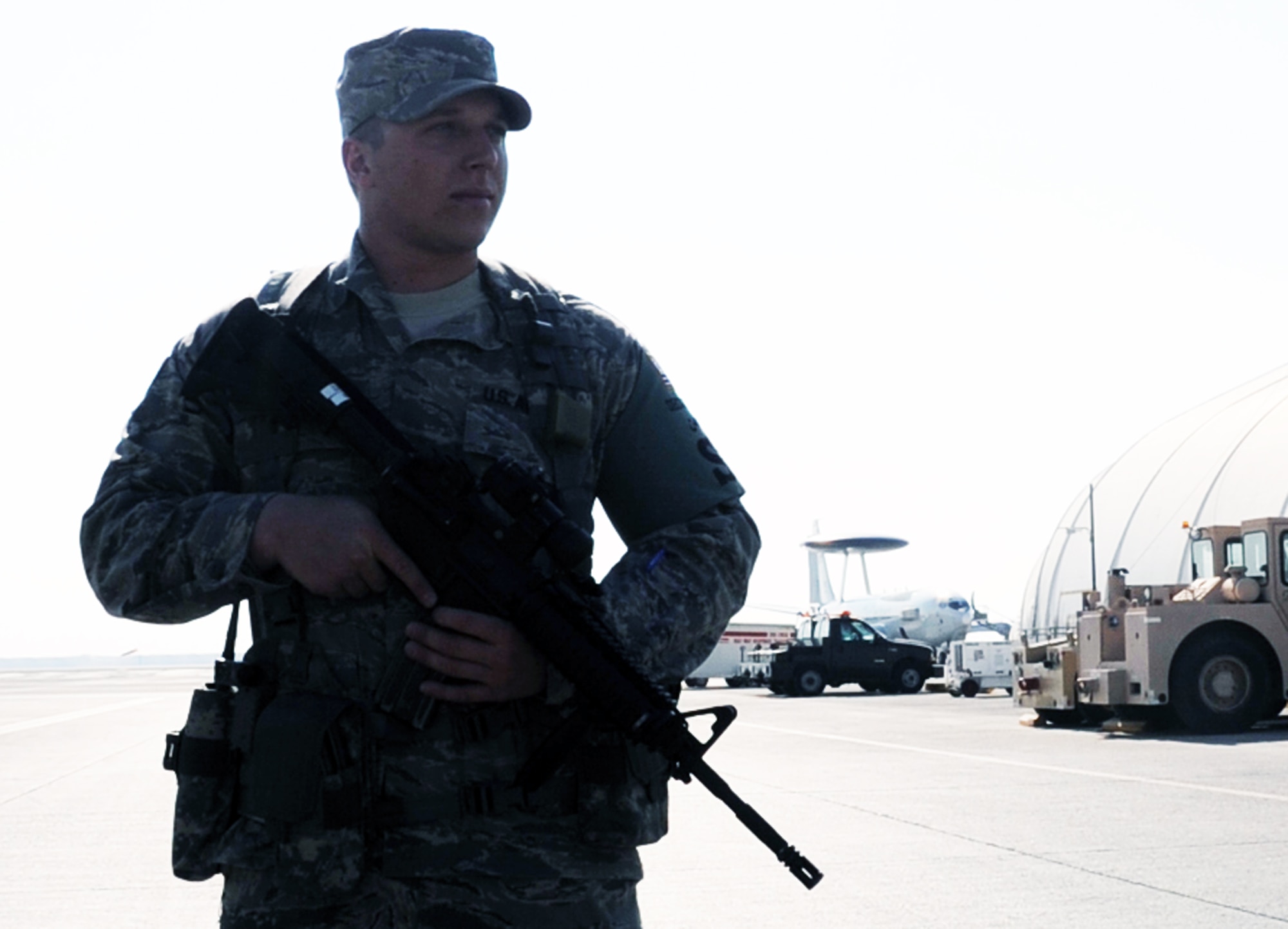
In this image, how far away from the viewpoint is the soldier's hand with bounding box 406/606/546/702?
231 cm

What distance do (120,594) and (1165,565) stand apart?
203ft

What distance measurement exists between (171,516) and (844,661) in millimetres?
37305

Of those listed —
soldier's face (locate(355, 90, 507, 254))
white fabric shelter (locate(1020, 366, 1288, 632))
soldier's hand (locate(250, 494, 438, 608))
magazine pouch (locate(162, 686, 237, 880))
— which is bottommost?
magazine pouch (locate(162, 686, 237, 880))

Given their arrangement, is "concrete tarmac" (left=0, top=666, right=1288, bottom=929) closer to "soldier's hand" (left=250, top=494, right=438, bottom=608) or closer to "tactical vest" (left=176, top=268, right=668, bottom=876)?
"tactical vest" (left=176, top=268, right=668, bottom=876)

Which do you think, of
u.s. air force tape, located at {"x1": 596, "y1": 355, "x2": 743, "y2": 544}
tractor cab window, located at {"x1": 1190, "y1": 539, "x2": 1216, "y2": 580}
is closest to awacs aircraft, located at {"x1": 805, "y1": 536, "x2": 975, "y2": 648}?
tractor cab window, located at {"x1": 1190, "y1": 539, "x2": 1216, "y2": 580}

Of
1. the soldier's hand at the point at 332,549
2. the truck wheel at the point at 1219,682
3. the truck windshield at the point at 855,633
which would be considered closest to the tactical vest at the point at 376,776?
the soldier's hand at the point at 332,549

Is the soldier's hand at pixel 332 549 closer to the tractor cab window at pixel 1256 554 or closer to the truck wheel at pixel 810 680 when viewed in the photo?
the tractor cab window at pixel 1256 554

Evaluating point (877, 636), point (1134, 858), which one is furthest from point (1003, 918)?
point (877, 636)

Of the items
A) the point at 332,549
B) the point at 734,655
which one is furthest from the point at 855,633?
the point at 332,549

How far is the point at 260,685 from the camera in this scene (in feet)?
7.98

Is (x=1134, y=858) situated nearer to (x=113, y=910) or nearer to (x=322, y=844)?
(x=113, y=910)

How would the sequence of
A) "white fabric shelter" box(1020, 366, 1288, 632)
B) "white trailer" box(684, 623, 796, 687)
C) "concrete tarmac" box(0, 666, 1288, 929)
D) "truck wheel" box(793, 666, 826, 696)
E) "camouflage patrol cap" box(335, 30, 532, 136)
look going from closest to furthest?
"camouflage patrol cap" box(335, 30, 532, 136)
"concrete tarmac" box(0, 666, 1288, 929)
"truck wheel" box(793, 666, 826, 696)
"white trailer" box(684, 623, 796, 687)
"white fabric shelter" box(1020, 366, 1288, 632)

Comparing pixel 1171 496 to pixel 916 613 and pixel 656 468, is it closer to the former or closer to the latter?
pixel 916 613

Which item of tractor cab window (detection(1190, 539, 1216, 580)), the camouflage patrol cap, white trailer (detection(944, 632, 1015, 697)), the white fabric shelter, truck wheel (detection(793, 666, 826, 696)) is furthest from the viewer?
the white fabric shelter
